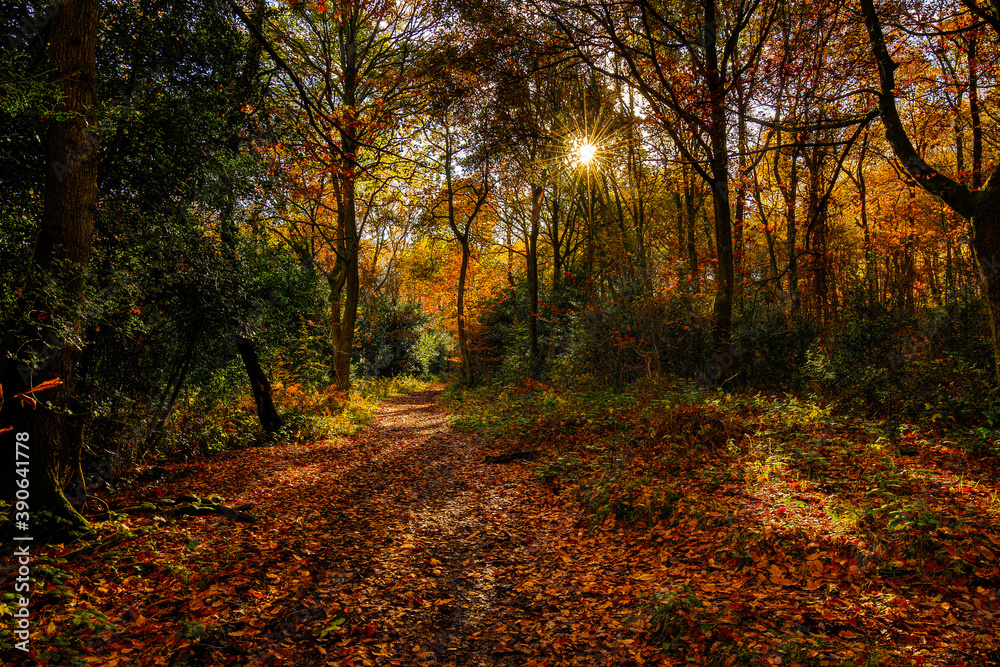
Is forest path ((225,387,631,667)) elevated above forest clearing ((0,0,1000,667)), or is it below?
below

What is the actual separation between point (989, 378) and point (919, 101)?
1253 centimetres

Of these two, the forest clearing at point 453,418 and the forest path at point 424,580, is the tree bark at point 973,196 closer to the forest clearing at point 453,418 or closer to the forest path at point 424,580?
the forest clearing at point 453,418

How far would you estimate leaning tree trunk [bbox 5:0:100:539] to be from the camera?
4348 millimetres

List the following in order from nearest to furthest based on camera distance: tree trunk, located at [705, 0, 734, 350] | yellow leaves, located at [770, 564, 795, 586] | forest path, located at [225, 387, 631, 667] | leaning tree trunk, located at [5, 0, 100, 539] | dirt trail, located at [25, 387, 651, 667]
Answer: dirt trail, located at [25, 387, 651, 667]
forest path, located at [225, 387, 631, 667]
yellow leaves, located at [770, 564, 795, 586]
leaning tree trunk, located at [5, 0, 100, 539]
tree trunk, located at [705, 0, 734, 350]

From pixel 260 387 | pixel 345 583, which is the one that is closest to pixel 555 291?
pixel 260 387

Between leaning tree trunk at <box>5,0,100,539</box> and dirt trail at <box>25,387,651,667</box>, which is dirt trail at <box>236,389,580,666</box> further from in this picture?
leaning tree trunk at <box>5,0,100,539</box>

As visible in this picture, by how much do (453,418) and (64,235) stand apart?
34.5ft

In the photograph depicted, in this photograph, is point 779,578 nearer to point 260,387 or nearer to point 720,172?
point 720,172

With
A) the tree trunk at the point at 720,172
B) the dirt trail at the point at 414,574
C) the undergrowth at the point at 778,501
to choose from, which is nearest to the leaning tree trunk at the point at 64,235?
the dirt trail at the point at 414,574

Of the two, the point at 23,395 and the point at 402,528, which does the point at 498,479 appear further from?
the point at 23,395

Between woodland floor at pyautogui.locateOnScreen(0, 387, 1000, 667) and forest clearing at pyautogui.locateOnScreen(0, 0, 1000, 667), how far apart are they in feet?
0.09

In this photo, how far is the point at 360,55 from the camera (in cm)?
1395

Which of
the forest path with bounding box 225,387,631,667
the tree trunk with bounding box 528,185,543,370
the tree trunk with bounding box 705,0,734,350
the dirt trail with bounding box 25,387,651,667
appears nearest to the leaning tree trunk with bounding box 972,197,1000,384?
the tree trunk with bounding box 705,0,734,350

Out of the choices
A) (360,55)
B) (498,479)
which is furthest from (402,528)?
(360,55)
